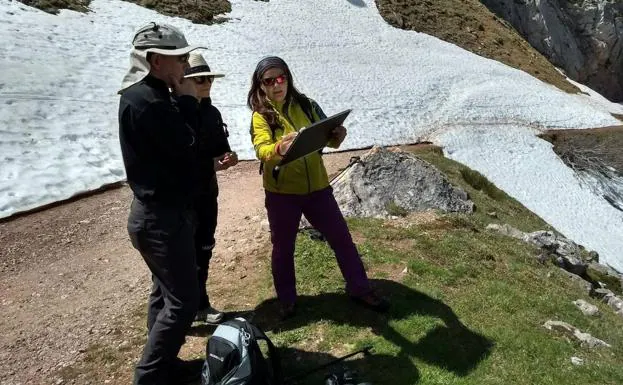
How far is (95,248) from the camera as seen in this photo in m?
10.4

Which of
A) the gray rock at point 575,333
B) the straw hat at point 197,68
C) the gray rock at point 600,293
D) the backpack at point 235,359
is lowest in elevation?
the gray rock at point 600,293

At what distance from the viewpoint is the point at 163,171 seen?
492 cm

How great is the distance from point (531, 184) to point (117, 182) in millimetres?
14186

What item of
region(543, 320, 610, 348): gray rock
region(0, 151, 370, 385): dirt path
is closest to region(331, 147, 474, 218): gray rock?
region(0, 151, 370, 385): dirt path

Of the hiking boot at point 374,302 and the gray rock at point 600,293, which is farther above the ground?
the hiking boot at point 374,302

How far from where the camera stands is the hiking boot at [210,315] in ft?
23.2

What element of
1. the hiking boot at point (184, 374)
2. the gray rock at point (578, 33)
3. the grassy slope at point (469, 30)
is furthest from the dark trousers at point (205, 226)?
the gray rock at point (578, 33)

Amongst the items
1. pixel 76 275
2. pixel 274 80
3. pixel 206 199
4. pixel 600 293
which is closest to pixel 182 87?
pixel 274 80

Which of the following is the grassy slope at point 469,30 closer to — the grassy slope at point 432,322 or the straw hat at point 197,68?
the grassy slope at point 432,322

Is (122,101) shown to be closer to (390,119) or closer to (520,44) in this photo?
(390,119)

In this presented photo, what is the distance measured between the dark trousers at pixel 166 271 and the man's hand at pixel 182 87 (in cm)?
105

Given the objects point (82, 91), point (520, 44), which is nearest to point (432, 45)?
point (520, 44)

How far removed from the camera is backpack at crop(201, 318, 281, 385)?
197 inches

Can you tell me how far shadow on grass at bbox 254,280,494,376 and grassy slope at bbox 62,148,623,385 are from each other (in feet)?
0.05
